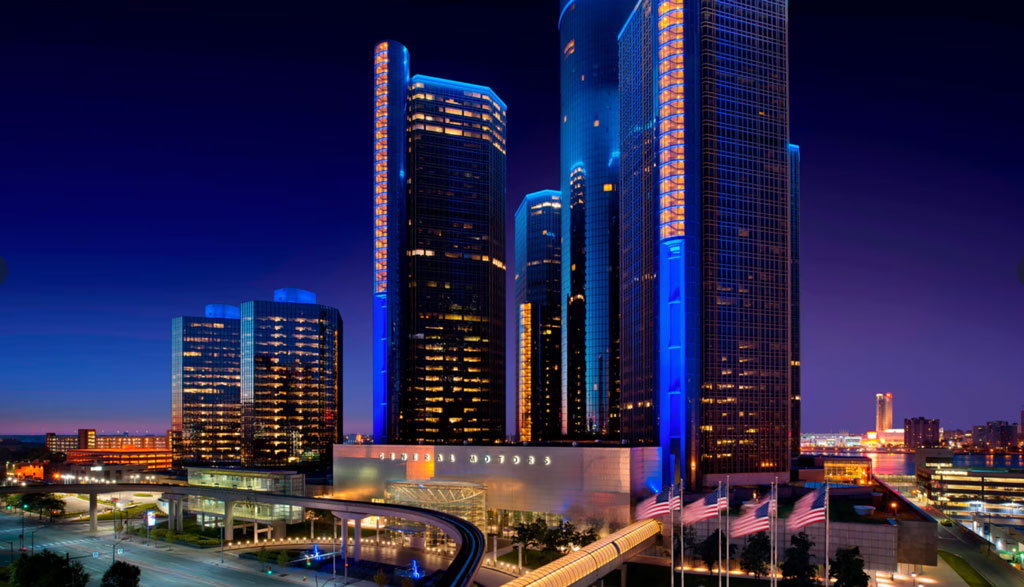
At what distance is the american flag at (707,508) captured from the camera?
61.5 meters

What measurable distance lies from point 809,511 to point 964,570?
187 feet

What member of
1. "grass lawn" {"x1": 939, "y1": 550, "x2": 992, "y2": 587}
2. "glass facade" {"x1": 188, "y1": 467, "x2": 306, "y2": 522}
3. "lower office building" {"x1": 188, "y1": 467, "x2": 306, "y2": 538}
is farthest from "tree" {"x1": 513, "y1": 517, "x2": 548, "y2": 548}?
"glass facade" {"x1": 188, "y1": 467, "x2": 306, "y2": 522}

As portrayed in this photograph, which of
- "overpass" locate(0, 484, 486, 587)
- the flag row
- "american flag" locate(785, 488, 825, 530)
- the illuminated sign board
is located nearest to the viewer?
"american flag" locate(785, 488, 825, 530)

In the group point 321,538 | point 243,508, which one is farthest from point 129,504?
point 321,538

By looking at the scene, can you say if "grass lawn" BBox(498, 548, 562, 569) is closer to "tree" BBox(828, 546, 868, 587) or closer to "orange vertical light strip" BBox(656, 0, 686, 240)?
"tree" BBox(828, 546, 868, 587)

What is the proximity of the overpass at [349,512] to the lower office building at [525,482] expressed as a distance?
362 inches

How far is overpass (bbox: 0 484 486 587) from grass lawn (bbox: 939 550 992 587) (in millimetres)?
63076

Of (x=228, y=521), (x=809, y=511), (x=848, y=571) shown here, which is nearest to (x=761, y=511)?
(x=809, y=511)

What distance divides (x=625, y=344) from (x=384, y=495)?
62233 mm

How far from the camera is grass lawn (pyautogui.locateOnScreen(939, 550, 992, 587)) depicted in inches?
3460

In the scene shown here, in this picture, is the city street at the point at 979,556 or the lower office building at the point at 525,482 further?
the lower office building at the point at 525,482

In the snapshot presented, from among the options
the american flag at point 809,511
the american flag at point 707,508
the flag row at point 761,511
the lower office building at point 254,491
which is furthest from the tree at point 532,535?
the lower office building at point 254,491

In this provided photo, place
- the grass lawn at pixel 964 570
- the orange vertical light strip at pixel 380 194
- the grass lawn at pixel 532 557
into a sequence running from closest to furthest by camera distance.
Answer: the grass lawn at pixel 964 570 → the grass lawn at pixel 532 557 → the orange vertical light strip at pixel 380 194

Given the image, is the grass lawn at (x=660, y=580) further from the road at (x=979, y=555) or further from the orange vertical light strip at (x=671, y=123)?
the orange vertical light strip at (x=671, y=123)
